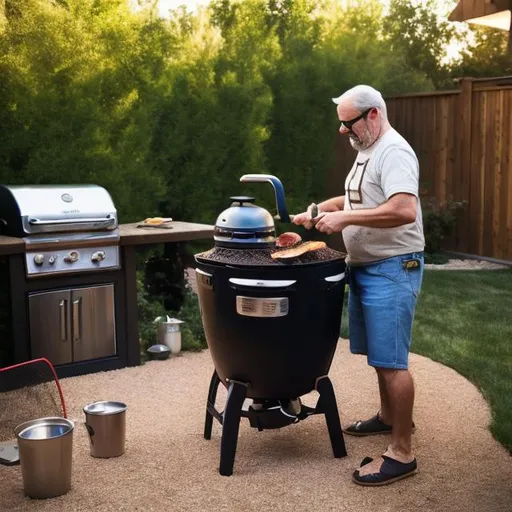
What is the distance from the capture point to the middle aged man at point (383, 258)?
3369 mm

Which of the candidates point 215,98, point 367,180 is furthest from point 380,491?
point 215,98

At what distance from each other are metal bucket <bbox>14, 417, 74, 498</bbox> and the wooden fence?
6.58 meters

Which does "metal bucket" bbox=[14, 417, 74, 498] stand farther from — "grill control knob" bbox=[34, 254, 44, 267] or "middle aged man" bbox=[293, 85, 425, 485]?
"grill control knob" bbox=[34, 254, 44, 267]

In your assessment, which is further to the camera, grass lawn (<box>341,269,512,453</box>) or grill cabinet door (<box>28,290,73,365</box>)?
grill cabinet door (<box>28,290,73,365</box>)

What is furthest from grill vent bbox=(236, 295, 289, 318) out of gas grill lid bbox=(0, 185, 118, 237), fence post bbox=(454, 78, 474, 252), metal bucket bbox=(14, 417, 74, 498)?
fence post bbox=(454, 78, 474, 252)

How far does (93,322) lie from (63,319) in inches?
8.6

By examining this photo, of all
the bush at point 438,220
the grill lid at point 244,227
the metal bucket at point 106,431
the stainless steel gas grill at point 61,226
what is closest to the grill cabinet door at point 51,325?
the stainless steel gas grill at point 61,226

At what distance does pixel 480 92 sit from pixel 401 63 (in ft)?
34.8

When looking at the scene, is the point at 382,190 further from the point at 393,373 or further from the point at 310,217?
the point at 393,373

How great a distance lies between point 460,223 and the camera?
9469 millimetres

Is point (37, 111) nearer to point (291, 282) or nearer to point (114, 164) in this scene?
point (114, 164)

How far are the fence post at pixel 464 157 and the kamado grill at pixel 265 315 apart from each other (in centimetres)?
618

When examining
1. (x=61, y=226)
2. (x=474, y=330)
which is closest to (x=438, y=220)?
(x=474, y=330)

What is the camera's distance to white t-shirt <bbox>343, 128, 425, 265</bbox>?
3.29m
